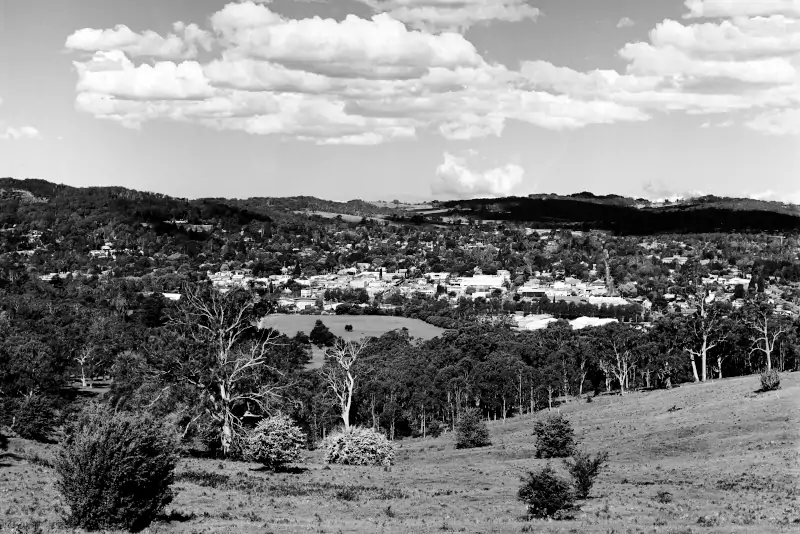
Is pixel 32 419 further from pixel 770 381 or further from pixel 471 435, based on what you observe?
pixel 770 381

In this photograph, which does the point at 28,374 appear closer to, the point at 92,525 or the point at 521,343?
the point at 92,525

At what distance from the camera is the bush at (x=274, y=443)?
43.0m

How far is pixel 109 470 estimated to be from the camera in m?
25.2

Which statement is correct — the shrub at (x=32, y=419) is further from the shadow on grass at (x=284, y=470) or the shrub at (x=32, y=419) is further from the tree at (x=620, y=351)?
the tree at (x=620, y=351)

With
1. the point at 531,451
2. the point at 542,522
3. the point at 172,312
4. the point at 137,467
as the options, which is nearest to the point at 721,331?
the point at 531,451

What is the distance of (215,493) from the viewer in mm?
34625

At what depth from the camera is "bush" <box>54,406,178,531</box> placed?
2519cm

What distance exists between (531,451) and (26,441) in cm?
3687

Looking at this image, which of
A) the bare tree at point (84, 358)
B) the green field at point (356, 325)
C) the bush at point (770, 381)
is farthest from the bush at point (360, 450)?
the green field at point (356, 325)

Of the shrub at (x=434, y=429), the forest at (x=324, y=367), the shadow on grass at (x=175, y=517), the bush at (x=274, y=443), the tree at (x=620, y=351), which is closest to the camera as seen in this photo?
the shadow on grass at (x=175, y=517)

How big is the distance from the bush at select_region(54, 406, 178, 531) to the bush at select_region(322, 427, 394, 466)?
2386cm

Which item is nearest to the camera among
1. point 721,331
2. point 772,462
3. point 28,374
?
point 772,462

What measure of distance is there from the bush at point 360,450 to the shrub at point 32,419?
24661 millimetres

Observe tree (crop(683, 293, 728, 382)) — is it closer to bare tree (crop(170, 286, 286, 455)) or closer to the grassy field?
the grassy field
